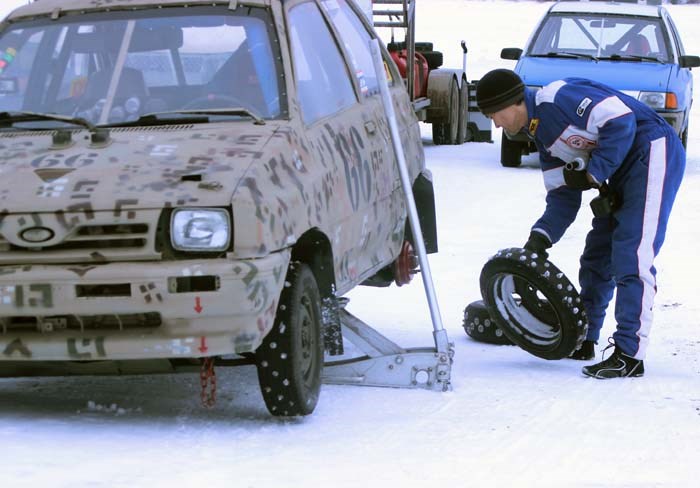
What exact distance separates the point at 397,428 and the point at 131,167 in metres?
1.39

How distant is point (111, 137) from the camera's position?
5469 mm

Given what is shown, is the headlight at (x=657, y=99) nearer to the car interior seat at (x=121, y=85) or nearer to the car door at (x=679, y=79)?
the car door at (x=679, y=79)

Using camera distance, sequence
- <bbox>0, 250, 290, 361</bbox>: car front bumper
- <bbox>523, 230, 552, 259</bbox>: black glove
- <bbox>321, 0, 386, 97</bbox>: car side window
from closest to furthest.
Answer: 1. <bbox>0, 250, 290, 361</bbox>: car front bumper
2. <bbox>321, 0, 386, 97</bbox>: car side window
3. <bbox>523, 230, 552, 259</bbox>: black glove

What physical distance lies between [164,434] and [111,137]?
1.15 m

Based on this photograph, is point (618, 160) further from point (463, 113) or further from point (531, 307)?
point (463, 113)

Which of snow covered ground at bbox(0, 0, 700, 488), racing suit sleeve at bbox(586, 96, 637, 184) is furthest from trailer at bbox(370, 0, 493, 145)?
racing suit sleeve at bbox(586, 96, 637, 184)

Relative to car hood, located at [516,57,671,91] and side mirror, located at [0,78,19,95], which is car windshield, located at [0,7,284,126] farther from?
car hood, located at [516,57,671,91]

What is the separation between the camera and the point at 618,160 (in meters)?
6.42

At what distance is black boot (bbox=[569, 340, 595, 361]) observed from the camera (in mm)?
7184

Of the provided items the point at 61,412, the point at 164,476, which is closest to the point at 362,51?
the point at 61,412

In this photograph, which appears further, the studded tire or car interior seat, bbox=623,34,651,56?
car interior seat, bbox=623,34,651,56

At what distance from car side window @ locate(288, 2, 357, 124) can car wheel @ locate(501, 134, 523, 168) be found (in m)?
8.71

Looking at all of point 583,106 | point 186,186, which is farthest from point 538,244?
point 186,186

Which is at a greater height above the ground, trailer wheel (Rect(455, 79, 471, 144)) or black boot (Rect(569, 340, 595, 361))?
black boot (Rect(569, 340, 595, 361))
